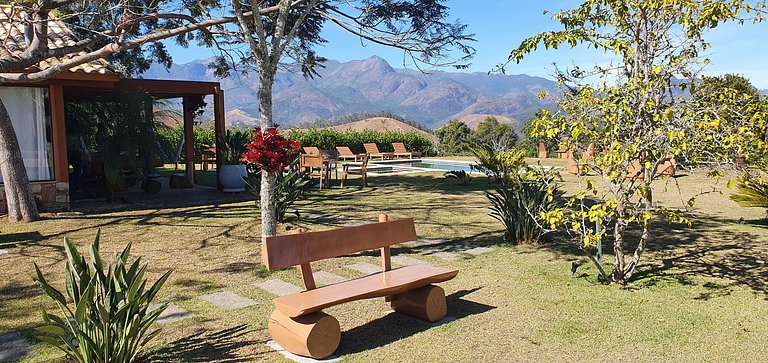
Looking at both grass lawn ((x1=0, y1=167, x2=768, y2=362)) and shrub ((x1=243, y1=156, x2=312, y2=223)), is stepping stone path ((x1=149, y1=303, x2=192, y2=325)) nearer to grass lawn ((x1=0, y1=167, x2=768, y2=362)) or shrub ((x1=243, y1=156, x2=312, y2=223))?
grass lawn ((x1=0, y1=167, x2=768, y2=362))

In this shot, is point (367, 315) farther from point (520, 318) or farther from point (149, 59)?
point (149, 59)

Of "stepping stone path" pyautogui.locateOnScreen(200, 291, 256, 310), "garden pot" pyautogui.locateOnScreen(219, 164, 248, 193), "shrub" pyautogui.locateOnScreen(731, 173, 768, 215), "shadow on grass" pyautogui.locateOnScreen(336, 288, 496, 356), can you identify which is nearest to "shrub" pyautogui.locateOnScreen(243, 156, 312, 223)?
"garden pot" pyautogui.locateOnScreen(219, 164, 248, 193)

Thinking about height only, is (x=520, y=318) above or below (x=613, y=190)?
below

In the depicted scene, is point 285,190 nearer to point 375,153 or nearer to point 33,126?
point 33,126

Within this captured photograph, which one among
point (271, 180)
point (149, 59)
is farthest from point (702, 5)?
point (149, 59)

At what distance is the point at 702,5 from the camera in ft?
14.9

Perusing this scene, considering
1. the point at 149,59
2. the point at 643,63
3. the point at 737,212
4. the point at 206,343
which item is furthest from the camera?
the point at 149,59

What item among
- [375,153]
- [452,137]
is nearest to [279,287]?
[375,153]

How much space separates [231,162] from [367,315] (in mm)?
8629

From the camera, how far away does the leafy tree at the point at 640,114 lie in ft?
14.0

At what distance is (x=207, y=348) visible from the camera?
371 cm

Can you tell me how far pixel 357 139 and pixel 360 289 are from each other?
2409cm

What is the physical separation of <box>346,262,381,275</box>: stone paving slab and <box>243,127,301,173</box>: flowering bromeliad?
4.20 ft

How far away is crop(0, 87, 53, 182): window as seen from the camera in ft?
31.2
